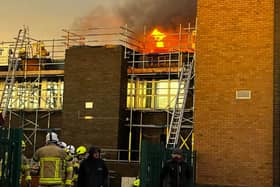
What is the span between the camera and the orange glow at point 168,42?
24.2 m

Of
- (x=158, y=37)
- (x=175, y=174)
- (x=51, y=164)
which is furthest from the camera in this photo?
(x=158, y=37)

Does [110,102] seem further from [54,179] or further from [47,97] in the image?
[54,179]

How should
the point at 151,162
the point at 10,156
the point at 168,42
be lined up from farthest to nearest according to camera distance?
1. the point at 168,42
2. the point at 151,162
3. the point at 10,156

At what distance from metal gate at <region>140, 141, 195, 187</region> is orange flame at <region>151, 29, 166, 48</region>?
11444 mm

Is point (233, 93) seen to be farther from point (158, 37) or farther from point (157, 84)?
point (158, 37)

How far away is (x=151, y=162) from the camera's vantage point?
43.4ft

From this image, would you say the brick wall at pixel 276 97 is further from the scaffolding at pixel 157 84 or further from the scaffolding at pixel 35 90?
the scaffolding at pixel 35 90

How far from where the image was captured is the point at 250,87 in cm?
1623

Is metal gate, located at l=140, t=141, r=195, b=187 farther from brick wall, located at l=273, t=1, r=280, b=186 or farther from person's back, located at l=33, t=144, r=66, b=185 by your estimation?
brick wall, located at l=273, t=1, r=280, b=186

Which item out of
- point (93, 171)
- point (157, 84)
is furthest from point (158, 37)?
point (93, 171)

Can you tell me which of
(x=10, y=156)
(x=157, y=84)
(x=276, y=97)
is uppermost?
(x=157, y=84)

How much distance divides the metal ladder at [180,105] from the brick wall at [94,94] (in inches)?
91.2

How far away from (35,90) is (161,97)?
5772 mm

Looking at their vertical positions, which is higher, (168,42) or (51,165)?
(168,42)
